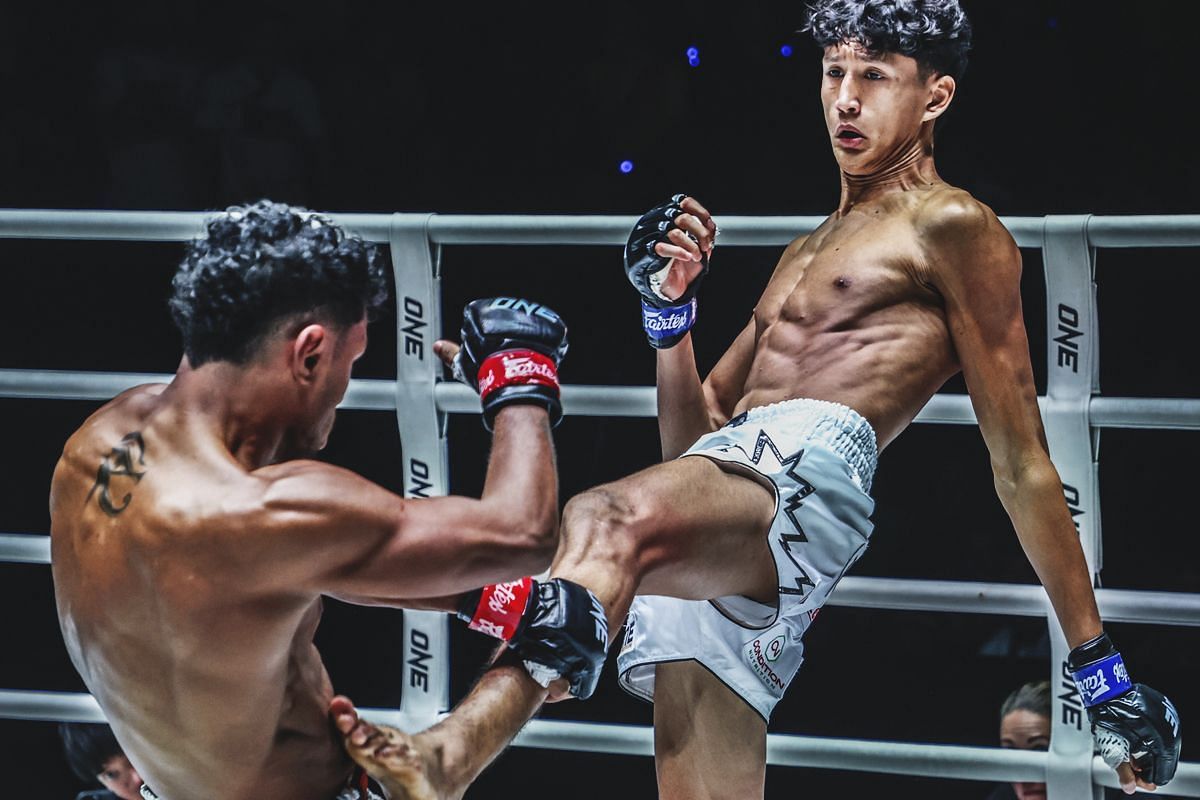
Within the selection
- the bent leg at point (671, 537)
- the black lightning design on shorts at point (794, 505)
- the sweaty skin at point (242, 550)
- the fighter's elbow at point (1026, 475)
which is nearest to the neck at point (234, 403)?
the sweaty skin at point (242, 550)

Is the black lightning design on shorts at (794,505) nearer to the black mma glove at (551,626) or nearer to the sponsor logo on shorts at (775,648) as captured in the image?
the sponsor logo on shorts at (775,648)

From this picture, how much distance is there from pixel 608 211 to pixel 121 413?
1.95 m

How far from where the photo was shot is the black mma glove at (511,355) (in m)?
1.93

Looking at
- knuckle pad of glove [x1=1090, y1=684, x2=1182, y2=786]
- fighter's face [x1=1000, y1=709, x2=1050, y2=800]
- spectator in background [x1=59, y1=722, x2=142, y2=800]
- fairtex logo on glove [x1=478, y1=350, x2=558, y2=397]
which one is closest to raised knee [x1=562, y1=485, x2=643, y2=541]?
fairtex logo on glove [x1=478, y1=350, x2=558, y2=397]

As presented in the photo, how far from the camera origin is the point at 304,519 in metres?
1.72

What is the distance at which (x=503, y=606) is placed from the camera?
6.49 ft

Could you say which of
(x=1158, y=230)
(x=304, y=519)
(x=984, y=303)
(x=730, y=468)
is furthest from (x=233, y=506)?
(x=1158, y=230)

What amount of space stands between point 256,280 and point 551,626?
55 centimetres

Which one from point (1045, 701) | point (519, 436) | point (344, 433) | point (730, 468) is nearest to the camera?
point (519, 436)

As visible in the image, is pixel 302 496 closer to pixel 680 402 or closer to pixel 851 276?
pixel 680 402

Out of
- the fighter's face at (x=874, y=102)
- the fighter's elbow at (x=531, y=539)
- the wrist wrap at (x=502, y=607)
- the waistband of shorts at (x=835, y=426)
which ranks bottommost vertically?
the wrist wrap at (x=502, y=607)

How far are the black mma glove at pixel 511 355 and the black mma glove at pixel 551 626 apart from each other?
0.21 meters

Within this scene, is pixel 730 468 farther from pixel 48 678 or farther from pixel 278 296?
pixel 48 678

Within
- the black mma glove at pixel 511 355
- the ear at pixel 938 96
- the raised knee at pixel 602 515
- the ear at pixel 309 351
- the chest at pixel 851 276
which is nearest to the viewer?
the ear at pixel 309 351
